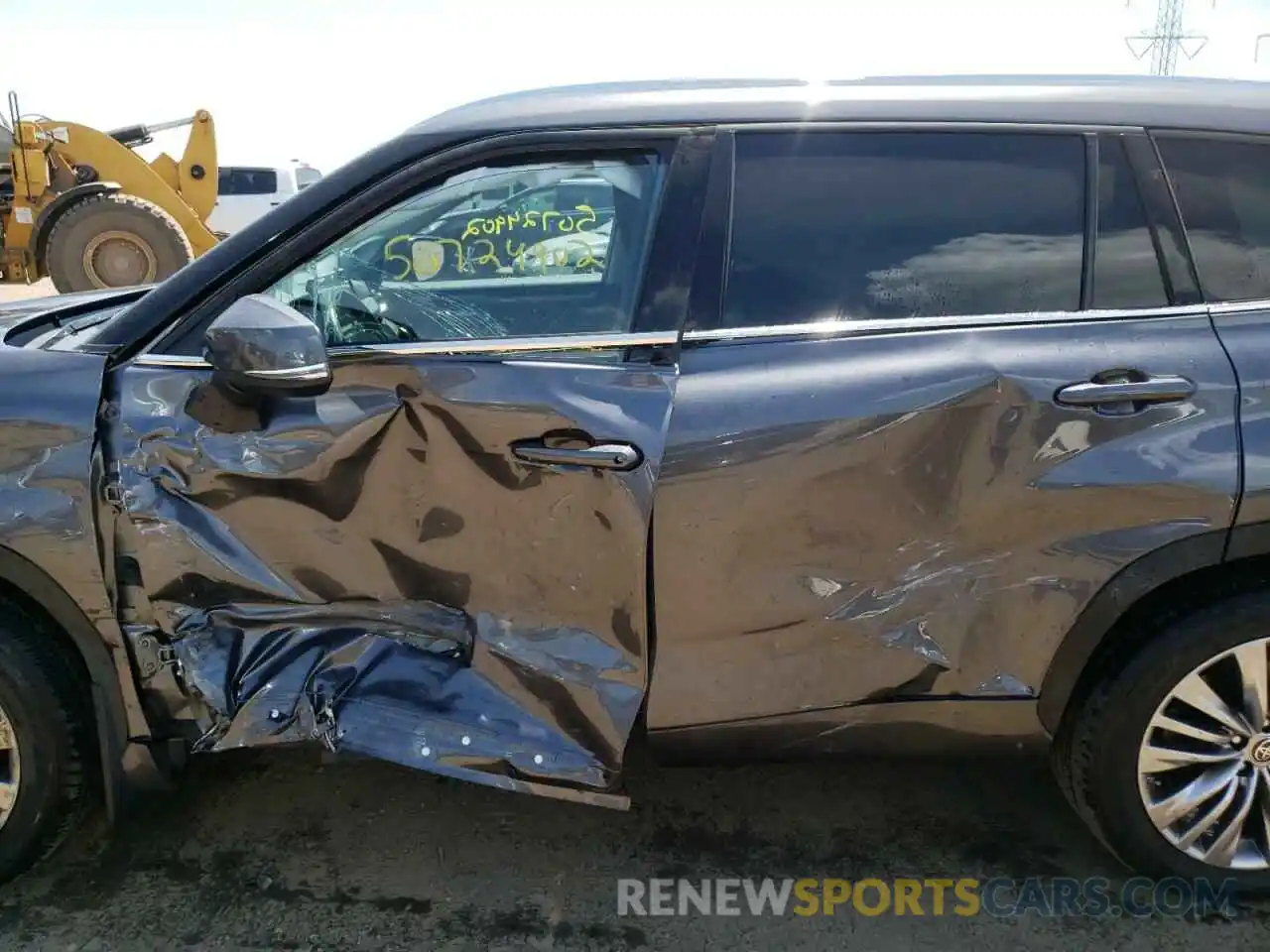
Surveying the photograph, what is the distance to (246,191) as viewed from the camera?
58.0 feet

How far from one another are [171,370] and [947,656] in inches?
71.6

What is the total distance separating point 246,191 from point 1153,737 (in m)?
18.3

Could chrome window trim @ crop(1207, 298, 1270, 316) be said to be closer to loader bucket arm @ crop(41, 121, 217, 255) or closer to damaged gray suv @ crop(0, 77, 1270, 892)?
damaged gray suv @ crop(0, 77, 1270, 892)

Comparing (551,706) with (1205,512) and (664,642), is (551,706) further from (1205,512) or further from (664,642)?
(1205,512)

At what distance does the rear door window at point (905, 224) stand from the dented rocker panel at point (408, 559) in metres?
0.41

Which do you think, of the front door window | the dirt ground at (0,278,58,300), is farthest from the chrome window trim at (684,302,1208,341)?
→ the dirt ground at (0,278,58,300)

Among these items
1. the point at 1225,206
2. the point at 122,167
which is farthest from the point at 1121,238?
the point at 122,167

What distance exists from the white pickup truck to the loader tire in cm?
636

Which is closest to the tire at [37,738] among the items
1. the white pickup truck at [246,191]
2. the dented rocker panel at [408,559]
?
the dented rocker panel at [408,559]

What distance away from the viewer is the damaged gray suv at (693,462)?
81.7 inches

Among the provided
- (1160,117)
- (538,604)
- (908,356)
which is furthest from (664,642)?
(1160,117)

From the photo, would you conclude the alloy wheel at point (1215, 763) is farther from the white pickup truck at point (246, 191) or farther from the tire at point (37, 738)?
the white pickup truck at point (246, 191)

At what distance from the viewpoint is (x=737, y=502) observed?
207 cm

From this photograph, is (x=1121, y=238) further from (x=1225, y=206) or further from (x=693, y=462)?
(x=693, y=462)
